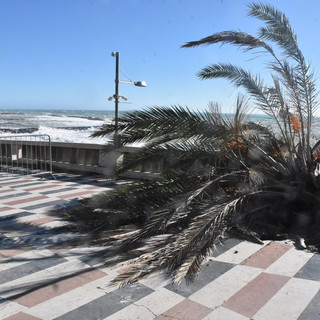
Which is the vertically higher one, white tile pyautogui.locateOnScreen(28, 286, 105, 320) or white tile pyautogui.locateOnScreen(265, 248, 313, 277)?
white tile pyautogui.locateOnScreen(265, 248, 313, 277)

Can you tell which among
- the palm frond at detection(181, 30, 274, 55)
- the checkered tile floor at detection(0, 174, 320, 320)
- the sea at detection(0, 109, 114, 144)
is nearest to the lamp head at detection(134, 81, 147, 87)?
the sea at detection(0, 109, 114, 144)

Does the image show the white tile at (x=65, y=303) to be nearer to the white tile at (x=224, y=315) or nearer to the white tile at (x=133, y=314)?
the white tile at (x=133, y=314)

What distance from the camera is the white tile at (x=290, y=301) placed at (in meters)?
2.59

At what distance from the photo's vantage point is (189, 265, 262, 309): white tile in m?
2.81

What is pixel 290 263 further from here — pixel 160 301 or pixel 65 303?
pixel 65 303

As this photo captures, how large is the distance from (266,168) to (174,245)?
7.13 feet

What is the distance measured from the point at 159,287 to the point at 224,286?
1.73ft

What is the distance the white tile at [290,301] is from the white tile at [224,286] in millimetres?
295

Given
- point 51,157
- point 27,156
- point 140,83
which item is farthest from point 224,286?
point 140,83

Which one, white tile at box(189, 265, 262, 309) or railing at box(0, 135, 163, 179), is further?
railing at box(0, 135, 163, 179)

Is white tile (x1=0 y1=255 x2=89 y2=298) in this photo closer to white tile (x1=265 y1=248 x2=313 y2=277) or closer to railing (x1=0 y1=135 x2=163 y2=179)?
white tile (x1=265 y1=248 x2=313 y2=277)

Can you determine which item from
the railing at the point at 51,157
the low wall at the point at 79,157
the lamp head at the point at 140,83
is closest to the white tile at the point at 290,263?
the low wall at the point at 79,157

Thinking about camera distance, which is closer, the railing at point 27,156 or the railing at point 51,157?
the railing at point 51,157

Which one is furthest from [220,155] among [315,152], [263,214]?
[315,152]
